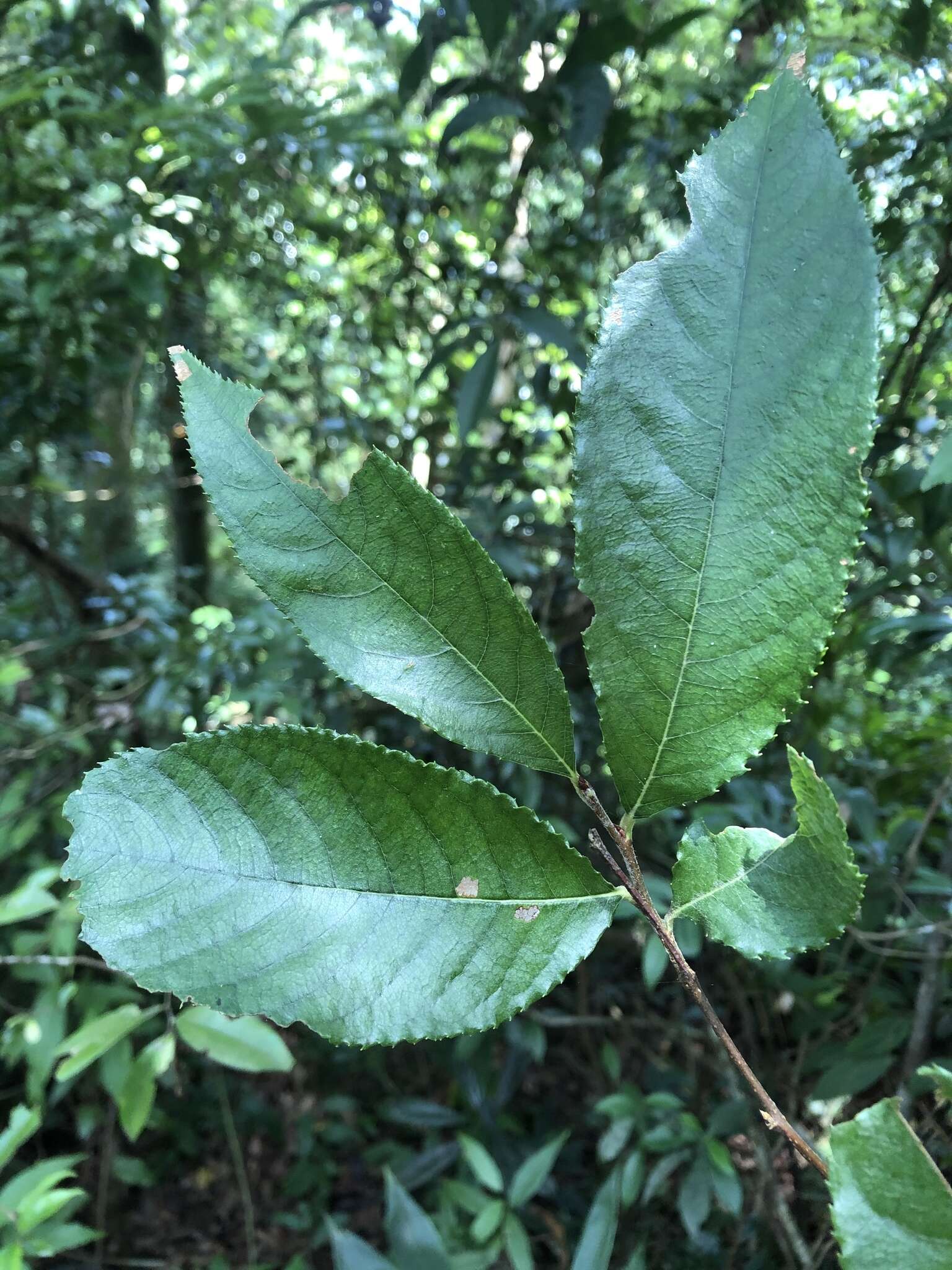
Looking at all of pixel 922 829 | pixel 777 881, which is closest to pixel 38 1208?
pixel 777 881

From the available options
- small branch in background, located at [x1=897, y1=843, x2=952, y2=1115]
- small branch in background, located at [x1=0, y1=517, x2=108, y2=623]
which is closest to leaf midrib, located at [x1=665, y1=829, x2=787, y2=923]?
small branch in background, located at [x1=897, y1=843, x2=952, y2=1115]

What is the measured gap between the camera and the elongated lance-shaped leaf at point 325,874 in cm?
30

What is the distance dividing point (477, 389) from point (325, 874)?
1.00 metres

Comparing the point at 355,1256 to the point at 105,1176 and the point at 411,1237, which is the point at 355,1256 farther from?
the point at 105,1176

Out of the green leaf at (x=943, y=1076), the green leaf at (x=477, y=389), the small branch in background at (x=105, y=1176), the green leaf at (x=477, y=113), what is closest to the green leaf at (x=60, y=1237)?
the small branch in background at (x=105, y=1176)

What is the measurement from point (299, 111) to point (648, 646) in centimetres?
146

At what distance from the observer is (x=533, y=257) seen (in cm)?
151

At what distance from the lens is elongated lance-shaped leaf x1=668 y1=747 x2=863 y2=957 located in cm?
29

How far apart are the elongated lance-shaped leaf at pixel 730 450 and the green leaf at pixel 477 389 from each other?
0.87 meters

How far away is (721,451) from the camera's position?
0.31 metres

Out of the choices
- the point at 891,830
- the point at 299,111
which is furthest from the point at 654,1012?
the point at 299,111

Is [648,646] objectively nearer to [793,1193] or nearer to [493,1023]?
[493,1023]

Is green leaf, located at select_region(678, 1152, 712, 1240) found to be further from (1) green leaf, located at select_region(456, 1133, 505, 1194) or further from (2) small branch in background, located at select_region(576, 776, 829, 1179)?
(2) small branch in background, located at select_region(576, 776, 829, 1179)

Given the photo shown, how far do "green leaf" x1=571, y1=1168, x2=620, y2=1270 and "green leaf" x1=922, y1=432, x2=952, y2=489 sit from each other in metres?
0.66
